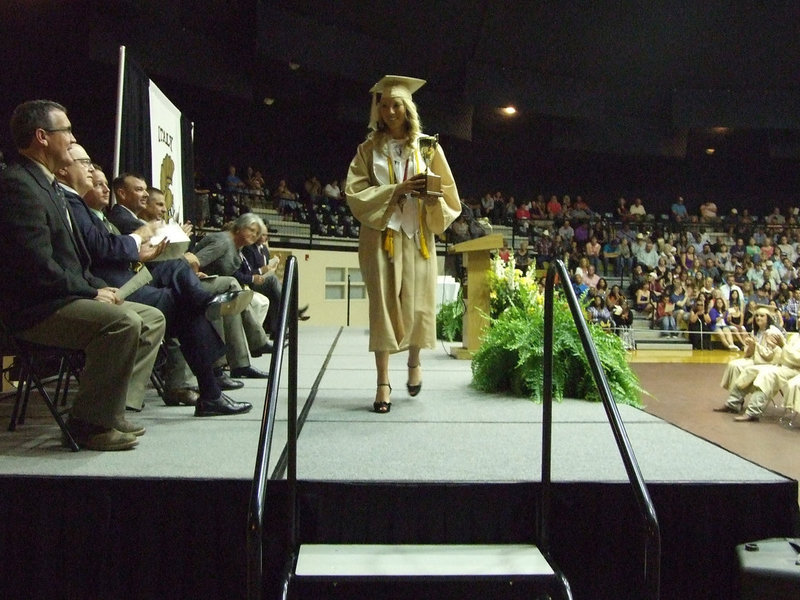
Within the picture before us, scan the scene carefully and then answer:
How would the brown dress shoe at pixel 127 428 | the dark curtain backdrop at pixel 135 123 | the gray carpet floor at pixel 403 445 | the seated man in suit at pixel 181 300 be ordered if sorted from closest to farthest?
1. the gray carpet floor at pixel 403 445
2. the brown dress shoe at pixel 127 428
3. the seated man in suit at pixel 181 300
4. the dark curtain backdrop at pixel 135 123

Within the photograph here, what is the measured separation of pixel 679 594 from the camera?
2.14 meters

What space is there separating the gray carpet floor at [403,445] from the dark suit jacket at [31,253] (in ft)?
1.76

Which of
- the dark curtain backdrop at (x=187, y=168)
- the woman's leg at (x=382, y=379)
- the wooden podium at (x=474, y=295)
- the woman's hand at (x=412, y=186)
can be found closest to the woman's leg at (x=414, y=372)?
the woman's leg at (x=382, y=379)

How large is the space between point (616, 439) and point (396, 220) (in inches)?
73.8

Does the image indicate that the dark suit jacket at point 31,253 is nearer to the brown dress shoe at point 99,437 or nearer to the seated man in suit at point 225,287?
the brown dress shoe at point 99,437

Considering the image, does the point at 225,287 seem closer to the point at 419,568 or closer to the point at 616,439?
the point at 419,568

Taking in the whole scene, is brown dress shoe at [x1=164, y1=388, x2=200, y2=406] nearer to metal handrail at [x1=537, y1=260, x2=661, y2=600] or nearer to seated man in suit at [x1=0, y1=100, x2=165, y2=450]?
seated man in suit at [x1=0, y1=100, x2=165, y2=450]

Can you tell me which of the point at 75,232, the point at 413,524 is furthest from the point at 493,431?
the point at 75,232

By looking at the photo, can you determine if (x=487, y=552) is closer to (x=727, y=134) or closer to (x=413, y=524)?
(x=413, y=524)

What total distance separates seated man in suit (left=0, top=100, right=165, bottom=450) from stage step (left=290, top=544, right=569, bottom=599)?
988 millimetres

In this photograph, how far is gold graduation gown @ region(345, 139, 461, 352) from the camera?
3.22 meters

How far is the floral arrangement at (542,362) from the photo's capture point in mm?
3717

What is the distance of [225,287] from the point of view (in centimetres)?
456

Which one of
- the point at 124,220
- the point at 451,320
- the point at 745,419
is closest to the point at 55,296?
the point at 124,220
